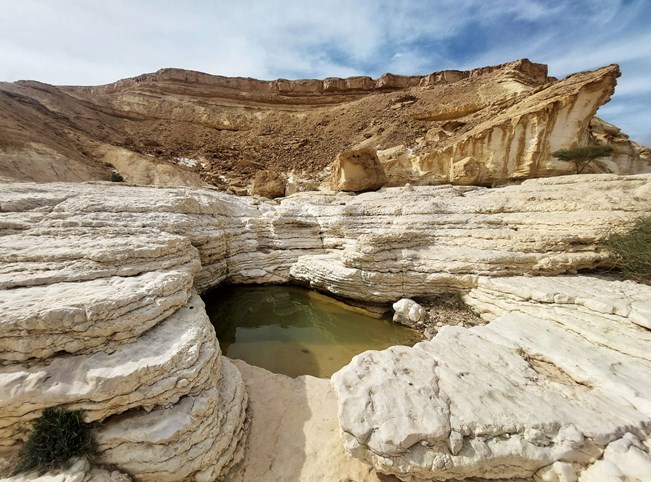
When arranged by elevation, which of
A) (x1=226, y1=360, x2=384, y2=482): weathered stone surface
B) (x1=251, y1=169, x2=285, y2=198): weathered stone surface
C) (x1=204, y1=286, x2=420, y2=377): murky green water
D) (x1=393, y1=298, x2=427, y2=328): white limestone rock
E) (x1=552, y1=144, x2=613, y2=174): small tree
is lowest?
(x1=204, y1=286, x2=420, y2=377): murky green water

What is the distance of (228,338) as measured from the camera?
6656 millimetres

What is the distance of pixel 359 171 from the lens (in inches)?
546

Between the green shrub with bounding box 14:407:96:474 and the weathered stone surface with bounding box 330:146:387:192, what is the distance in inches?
501

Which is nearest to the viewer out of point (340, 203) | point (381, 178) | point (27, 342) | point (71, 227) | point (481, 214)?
point (27, 342)

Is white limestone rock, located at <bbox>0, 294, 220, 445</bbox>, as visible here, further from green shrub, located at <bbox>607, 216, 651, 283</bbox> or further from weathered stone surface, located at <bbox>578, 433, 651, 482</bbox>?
green shrub, located at <bbox>607, 216, 651, 283</bbox>

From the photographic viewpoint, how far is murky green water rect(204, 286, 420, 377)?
5.84 meters

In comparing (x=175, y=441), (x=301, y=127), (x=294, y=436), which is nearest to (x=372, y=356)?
(x=294, y=436)

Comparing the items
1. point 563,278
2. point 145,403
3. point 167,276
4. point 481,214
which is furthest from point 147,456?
point 481,214

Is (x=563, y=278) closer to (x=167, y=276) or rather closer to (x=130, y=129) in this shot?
(x=167, y=276)

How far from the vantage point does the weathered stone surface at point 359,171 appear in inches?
540

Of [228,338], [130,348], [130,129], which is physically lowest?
[228,338]

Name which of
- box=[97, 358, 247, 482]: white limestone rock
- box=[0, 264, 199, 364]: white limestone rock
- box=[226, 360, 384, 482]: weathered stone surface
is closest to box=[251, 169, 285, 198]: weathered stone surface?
box=[0, 264, 199, 364]: white limestone rock

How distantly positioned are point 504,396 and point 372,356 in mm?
1679

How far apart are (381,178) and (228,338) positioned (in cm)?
1097
